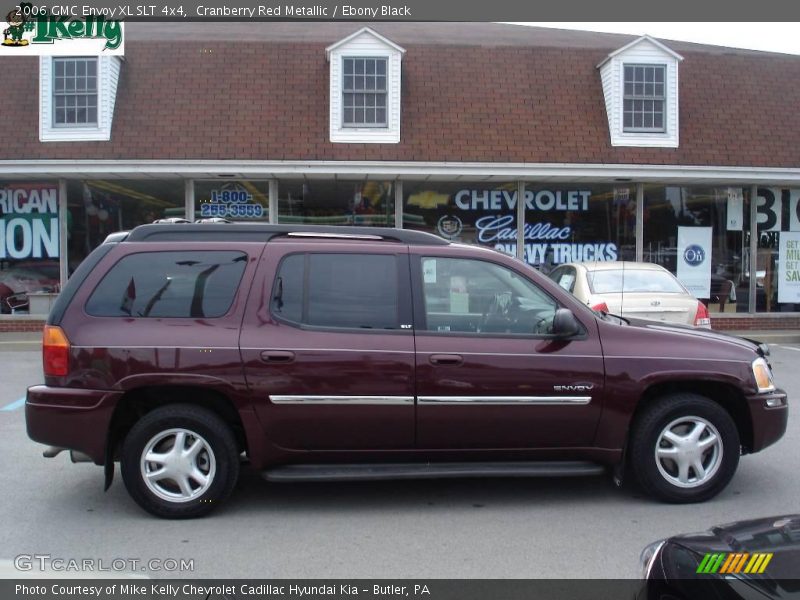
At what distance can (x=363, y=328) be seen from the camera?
5.00m

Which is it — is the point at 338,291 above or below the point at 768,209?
below

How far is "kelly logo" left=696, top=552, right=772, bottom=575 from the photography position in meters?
2.56

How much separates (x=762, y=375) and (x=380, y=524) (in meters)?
2.83

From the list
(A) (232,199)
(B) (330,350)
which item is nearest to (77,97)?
(A) (232,199)

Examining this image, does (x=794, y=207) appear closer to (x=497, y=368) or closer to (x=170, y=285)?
(x=497, y=368)

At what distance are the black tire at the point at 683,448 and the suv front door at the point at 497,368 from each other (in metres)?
0.40

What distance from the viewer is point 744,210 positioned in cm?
1544

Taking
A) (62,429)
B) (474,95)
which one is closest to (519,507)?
(62,429)

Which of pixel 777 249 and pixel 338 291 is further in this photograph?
pixel 777 249

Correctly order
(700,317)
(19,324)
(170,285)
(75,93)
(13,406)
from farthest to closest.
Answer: (19,324) → (75,93) → (700,317) → (13,406) → (170,285)

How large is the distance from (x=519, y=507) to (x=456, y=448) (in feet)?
2.19

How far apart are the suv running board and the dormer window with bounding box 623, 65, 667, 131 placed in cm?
1120

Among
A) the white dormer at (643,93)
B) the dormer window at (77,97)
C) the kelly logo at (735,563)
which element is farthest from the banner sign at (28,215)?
the kelly logo at (735,563)

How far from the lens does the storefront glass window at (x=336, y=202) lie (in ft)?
48.4
